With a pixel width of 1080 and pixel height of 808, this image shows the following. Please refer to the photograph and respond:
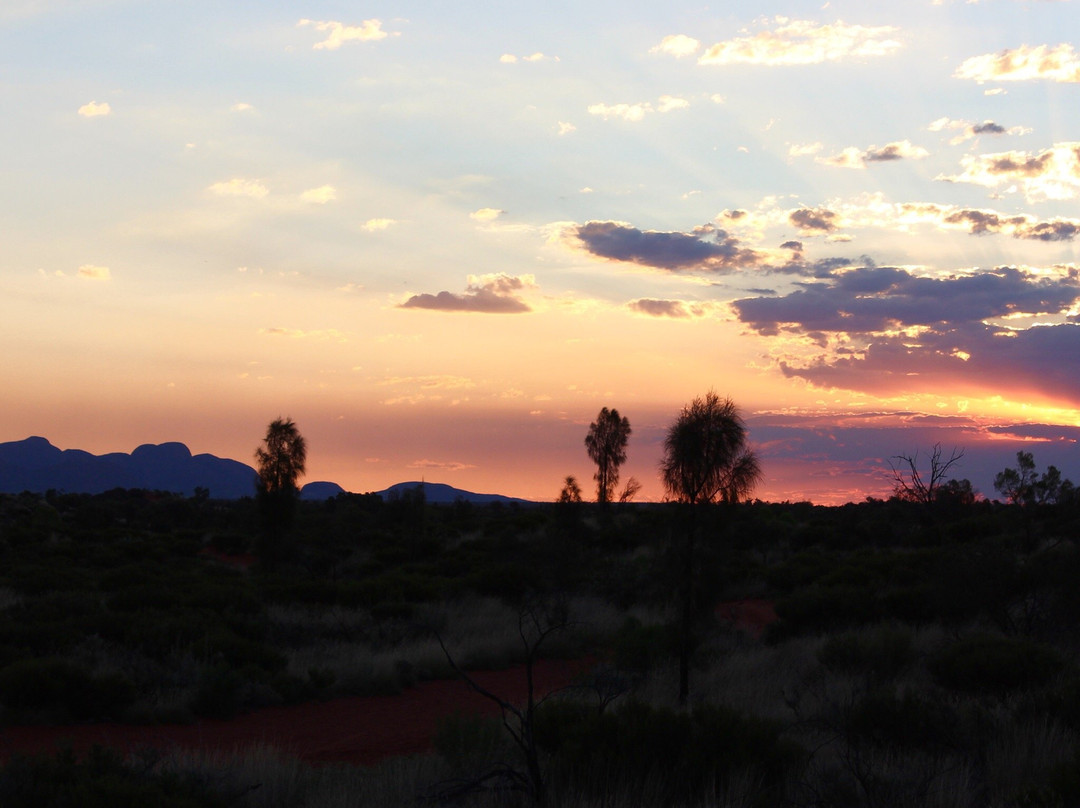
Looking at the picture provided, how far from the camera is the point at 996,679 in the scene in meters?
10.1

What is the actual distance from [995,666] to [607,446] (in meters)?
43.8

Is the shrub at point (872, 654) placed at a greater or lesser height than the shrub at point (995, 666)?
lesser

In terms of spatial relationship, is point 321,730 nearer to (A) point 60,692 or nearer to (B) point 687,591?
(A) point 60,692

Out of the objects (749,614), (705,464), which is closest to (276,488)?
(749,614)

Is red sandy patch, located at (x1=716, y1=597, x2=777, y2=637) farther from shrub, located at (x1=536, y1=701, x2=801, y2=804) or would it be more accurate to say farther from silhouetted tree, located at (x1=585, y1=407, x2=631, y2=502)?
silhouetted tree, located at (x1=585, y1=407, x2=631, y2=502)

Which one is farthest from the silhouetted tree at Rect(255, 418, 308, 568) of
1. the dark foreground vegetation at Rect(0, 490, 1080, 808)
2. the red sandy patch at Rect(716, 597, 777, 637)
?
the red sandy patch at Rect(716, 597, 777, 637)

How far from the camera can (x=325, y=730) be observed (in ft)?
36.6

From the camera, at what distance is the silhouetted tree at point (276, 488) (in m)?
28.4

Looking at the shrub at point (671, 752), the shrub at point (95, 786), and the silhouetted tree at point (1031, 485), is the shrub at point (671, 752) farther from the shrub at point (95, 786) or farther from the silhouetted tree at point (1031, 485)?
the silhouetted tree at point (1031, 485)

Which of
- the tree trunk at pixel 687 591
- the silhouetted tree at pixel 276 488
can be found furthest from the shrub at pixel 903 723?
the silhouetted tree at pixel 276 488

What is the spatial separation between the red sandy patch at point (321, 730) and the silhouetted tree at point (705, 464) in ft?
12.4

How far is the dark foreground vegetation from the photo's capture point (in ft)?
21.0

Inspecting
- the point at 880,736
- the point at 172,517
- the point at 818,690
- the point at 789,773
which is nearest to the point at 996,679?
the point at 818,690

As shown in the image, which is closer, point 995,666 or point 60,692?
point 995,666
